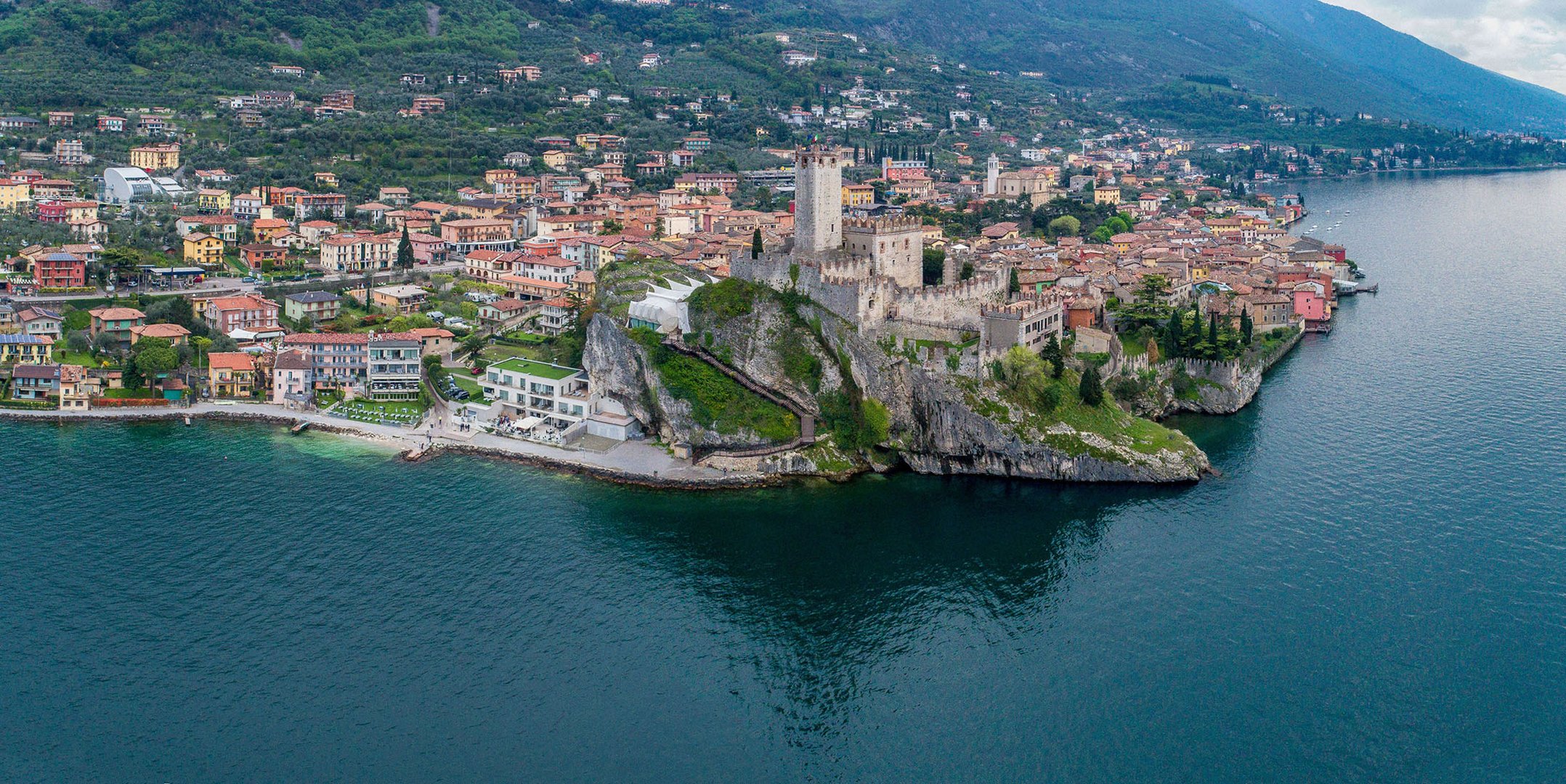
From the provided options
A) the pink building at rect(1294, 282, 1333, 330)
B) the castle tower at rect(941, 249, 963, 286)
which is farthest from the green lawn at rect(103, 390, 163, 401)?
the pink building at rect(1294, 282, 1333, 330)

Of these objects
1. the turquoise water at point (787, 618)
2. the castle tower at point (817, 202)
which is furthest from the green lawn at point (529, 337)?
the castle tower at point (817, 202)

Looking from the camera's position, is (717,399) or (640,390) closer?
(717,399)

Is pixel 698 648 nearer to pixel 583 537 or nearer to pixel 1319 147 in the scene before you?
pixel 583 537

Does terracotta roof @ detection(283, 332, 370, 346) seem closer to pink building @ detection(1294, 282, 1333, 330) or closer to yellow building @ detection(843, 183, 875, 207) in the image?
yellow building @ detection(843, 183, 875, 207)

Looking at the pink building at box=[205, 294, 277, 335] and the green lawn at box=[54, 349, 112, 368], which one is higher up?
the pink building at box=[205, 294, 277, 335]

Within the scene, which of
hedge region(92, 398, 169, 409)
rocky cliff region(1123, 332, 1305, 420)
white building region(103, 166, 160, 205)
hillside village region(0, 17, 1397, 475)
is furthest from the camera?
white building region(103, 166, 160, 205)

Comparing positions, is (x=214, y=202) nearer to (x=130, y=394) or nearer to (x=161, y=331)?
(x=161, y=331)

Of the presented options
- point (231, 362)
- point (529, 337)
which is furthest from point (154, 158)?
point (529, 337)

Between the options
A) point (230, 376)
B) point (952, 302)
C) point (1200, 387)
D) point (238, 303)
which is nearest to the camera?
point (952, 302)
